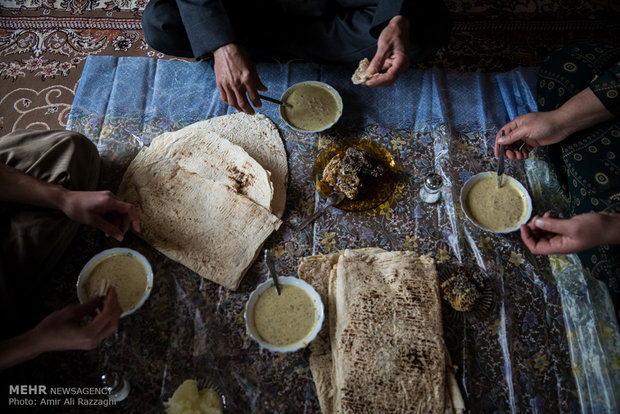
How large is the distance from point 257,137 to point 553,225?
4.92 feet

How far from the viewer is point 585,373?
163 cm

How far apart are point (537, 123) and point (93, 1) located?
129 inches

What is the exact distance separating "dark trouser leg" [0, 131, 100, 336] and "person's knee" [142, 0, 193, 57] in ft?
2.51

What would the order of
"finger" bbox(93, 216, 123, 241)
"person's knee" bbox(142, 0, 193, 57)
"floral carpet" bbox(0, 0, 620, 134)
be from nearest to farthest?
1. "finger" bbox(93, 216, 123, 241)
2. "person's knee" bbox(142, 0, 193, 57)
3. "floral carpet" bbox(0, 0, 620, 134)

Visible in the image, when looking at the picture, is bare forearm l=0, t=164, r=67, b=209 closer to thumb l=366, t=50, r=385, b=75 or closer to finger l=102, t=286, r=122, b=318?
finger l=102, t=286, r=122, b=318

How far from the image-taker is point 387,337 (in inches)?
62.1

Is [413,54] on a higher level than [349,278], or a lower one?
higher

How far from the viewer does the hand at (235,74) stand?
75.1 inches

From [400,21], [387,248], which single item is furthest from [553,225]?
[400,21]

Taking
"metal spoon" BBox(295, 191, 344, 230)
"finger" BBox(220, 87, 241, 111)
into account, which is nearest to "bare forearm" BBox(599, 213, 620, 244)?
"metal spoon" BBox(295, 191, 344, 230)

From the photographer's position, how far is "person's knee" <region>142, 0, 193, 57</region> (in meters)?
2.12

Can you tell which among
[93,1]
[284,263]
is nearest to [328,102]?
[284,263]

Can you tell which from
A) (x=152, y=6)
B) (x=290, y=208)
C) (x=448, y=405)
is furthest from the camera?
(x=152, y=6)

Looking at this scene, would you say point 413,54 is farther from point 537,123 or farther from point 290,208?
point 290,208
